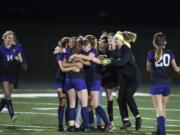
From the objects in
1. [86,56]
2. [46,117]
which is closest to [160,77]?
[86,56]

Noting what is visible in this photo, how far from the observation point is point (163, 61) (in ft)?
39.9

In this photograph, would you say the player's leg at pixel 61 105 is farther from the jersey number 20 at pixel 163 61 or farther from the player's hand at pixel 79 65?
the jersey number 20 at pixel 163 61

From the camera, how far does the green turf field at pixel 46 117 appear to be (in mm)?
13055

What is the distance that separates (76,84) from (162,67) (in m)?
1.68

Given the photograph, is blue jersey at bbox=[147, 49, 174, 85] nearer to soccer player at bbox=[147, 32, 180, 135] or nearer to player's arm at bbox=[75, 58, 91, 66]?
soccer player at bbox=[147, 32, 180, 135]

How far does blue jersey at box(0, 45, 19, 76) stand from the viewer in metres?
14.1

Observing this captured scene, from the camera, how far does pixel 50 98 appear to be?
68.7ft

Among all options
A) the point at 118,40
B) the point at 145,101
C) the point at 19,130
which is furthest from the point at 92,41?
the point at 145,101

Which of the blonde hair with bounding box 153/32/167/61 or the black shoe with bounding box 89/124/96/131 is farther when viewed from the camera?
the black shoe with bounding box 89/124/96/131

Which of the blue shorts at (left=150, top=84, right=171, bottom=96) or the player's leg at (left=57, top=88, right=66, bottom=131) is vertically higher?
the blue shorts at (left=150, top=84, right=171, bottom=96)

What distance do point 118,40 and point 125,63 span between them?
50cm

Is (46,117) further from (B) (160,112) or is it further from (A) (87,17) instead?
(A) (87,17)

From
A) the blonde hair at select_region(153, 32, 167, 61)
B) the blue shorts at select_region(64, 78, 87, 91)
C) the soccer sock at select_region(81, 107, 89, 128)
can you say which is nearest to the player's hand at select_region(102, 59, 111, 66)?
the blue shorts at select_region(64, 78, 87, 91)

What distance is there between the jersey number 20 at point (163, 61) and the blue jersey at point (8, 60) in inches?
136
